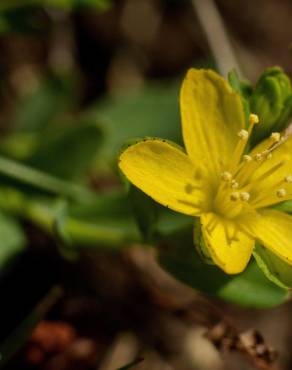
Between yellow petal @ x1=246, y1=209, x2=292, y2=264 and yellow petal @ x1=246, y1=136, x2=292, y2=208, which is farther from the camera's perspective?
yellow petal @ x1=246, y1=136, x2=292, y2=208

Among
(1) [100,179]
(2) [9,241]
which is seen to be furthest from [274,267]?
(1) [100,179]

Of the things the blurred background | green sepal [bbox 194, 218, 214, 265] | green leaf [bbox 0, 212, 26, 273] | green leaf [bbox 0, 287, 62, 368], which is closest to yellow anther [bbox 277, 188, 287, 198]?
green sepal [bbox 194, 218, 214, 265]

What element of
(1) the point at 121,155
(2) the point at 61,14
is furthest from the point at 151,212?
(2) the point at 61,14

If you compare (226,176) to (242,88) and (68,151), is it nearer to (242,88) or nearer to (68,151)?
(242,88)

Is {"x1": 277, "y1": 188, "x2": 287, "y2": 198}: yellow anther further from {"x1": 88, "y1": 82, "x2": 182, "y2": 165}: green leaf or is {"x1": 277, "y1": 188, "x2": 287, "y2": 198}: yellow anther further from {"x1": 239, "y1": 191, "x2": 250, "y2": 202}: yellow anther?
{"x1": 88, "y1": 82, "x2": 182, "y2": 165}: green leaf

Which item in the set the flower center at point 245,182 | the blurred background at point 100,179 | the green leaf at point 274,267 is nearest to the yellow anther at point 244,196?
the flower center at point 245,182

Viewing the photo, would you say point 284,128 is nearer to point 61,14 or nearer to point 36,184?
point 36,184

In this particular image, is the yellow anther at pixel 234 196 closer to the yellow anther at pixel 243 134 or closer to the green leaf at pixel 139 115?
the yellow anther at pixel 243 134
